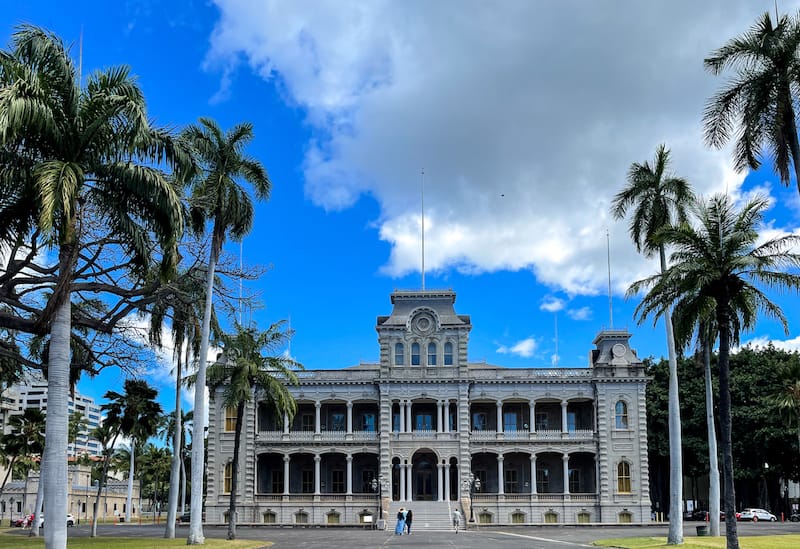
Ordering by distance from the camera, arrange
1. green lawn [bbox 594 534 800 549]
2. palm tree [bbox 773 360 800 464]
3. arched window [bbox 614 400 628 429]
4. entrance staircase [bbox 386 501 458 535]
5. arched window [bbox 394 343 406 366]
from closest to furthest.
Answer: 1. green lawn [bbox 594 534 800 549]
2. palm tree [bbox 773 360 800 464]
3. entrance staircase [bbox 386 501 458 535]
4. arched window [bbox 614 400 628 429]
5. arched window [bbox 394 343 406 366]

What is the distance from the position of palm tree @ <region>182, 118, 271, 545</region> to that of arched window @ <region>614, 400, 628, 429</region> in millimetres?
36878

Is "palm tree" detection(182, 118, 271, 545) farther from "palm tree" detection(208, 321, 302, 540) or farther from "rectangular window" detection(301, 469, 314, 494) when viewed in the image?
"rectangular window" detection(301, 469, 314, 494)

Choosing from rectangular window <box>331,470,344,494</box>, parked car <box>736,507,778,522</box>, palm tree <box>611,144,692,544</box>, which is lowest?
parked car <box>736,507,778,522</box>

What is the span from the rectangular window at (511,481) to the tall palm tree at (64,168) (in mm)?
49163

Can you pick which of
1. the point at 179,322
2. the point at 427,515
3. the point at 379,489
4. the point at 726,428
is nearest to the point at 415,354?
the point at 379,489

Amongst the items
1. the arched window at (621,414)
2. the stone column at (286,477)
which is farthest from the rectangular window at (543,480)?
the stone column at (286,477)

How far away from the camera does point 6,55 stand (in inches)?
865

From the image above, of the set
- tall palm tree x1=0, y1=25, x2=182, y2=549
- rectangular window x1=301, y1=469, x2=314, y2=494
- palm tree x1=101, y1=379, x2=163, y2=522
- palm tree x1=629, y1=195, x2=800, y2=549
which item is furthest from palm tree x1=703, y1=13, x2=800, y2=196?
rectangular window x1=301, y1=469, x2=314, y2=494

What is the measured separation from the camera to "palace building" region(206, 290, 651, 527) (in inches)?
2544

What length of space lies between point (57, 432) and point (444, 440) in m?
46.9

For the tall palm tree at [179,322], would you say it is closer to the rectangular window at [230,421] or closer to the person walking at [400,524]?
the person walking at [400,524]

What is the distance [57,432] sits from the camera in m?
21.0

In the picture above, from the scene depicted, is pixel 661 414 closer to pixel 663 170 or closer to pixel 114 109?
pixel 663 170

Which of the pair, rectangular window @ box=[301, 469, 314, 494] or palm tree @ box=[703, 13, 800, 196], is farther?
rectangular window @ box=[301, 469, 314, 494]
